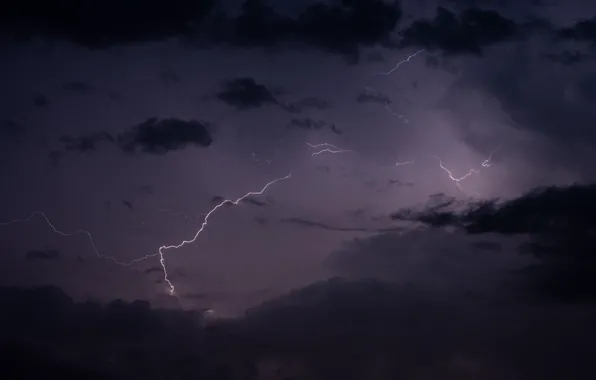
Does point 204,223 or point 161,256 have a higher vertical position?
point 204,223

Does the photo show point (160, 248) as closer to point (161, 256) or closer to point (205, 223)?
point (161, 256)

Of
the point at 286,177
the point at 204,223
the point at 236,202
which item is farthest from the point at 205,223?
the point at 286,177

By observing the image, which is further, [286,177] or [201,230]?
[201,230]

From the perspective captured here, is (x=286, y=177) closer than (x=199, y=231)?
Yes

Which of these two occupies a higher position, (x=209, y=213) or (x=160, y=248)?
(x=209, y=213)

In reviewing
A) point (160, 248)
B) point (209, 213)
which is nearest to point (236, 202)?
point (209, 213)

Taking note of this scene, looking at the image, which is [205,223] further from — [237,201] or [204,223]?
[237,201]

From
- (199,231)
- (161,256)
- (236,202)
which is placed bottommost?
(161,256)

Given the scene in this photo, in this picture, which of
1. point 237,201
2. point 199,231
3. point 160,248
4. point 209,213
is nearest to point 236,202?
point 237,201
